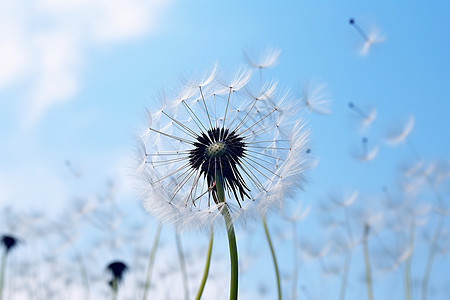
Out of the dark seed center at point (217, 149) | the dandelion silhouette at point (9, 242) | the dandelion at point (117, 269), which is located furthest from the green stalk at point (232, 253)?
the dandelion silhouette at point (9, 242)

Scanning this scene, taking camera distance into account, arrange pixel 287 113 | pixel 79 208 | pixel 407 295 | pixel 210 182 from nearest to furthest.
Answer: pixel 210 182
pixel 287 113
pixel 407 295
pixel 79 208

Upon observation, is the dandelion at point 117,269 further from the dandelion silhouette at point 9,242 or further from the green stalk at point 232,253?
the green stalk at point 232,253

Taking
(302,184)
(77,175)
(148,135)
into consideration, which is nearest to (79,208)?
(77,175)

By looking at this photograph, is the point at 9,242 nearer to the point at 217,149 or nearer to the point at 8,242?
the point at 8,242

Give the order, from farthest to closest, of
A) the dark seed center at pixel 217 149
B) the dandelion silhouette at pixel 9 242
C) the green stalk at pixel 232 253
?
the dandelion silhouette at pixel 9 242, the dark seed center at pixel 217 149, the green stalk at pixel 232 253

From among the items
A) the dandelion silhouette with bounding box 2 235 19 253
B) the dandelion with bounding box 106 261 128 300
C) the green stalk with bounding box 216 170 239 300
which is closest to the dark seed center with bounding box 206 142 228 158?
the green stalk with bounding box 216 170 239 300

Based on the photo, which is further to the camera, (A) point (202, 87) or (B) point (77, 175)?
(B) point (77, 175)

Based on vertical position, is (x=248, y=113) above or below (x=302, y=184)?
above

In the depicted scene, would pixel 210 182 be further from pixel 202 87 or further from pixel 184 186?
pixel 202 87

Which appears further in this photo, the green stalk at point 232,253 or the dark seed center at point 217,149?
the dark seed center at point 217,149

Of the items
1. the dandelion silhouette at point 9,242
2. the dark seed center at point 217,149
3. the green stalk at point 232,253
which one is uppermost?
the dandelion silhouette at point 9,242

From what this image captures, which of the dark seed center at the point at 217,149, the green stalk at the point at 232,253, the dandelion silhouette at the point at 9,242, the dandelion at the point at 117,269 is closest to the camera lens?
the green stalk at the point at 232,253
